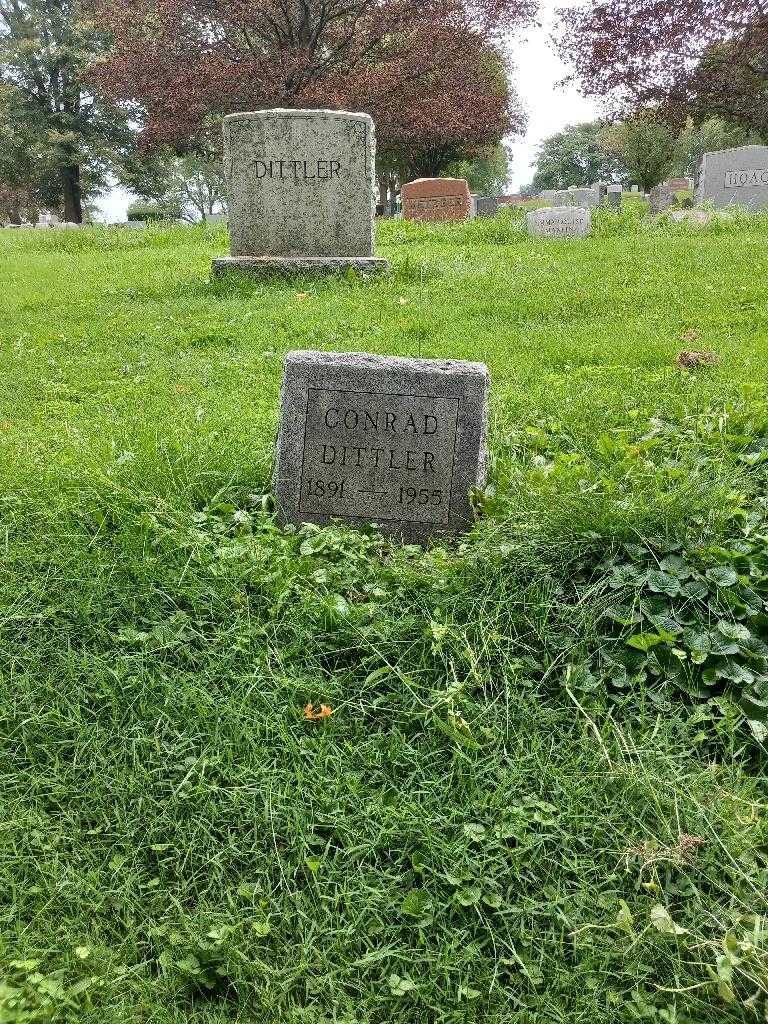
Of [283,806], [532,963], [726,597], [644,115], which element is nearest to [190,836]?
[283,806]

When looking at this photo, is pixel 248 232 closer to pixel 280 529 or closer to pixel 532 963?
pixel 280 529

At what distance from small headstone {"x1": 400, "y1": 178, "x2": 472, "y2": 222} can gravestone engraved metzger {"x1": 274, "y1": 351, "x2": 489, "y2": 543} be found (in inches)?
598

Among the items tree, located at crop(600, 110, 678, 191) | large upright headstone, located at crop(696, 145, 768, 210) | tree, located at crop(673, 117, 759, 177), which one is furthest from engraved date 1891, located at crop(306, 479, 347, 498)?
tree, located at crop(600, 110, 678, 191)

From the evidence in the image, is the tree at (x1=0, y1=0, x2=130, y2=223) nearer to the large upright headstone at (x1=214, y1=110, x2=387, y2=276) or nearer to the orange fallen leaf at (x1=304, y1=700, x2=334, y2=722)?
the large upright headstone at (x1=214, y1=110, x2=387, y2=276)

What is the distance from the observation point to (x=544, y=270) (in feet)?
26.4

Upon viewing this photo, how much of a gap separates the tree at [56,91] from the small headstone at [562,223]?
2756cm

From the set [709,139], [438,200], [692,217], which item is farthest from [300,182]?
[709,139]

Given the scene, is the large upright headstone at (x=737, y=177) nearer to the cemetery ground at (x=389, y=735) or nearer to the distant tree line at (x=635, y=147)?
the distant tree line at (x=635, y=147)

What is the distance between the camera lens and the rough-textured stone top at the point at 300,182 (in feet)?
26.0

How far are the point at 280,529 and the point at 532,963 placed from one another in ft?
6.24

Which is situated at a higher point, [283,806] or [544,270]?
[544,270]

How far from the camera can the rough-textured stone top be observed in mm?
7918

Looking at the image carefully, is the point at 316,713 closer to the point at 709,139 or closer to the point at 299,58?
the point at 299,58

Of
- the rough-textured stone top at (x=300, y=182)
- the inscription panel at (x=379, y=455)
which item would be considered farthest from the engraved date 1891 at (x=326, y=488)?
the rough-textured stone top at (x=300, y=182)
